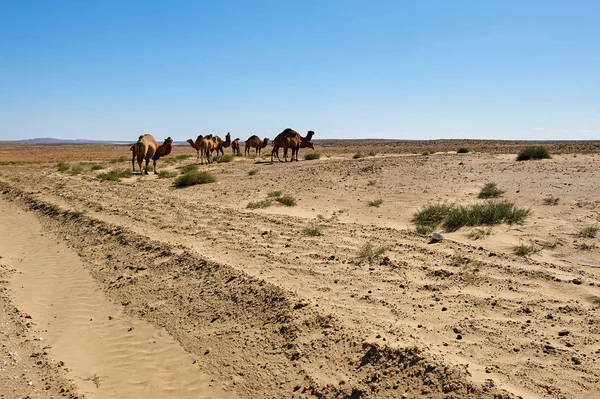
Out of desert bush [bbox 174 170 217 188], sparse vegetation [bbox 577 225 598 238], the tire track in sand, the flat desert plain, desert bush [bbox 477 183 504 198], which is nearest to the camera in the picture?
the flat desert plain

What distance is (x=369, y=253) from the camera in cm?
800

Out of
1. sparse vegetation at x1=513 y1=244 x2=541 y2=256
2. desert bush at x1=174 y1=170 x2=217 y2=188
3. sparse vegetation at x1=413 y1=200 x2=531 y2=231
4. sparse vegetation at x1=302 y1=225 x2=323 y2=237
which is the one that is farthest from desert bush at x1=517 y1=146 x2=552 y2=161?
sparse vegetation at x1=513 y1=244 x2=541 y2=256

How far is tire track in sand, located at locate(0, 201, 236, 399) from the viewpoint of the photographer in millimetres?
5312

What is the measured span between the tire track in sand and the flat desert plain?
26 millimetres

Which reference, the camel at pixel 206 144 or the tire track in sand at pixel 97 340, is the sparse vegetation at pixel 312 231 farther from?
the camel at pixel 206 144

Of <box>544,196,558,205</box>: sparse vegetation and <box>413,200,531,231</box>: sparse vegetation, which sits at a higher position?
<box>544,196,558,205</box>: sparse vegetation

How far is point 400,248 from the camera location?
331 inches

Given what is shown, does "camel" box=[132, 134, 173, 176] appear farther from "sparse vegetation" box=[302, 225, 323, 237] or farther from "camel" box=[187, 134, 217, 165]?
"sparse vegetation" box=[302, 225, 323, 237]

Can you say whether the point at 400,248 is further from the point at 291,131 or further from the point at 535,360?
the point at 291,131

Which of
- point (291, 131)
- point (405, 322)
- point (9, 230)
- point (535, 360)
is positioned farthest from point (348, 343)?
point (291, 131)

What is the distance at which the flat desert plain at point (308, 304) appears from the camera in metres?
4.88

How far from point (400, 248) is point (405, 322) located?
2.86 m

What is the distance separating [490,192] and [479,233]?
4116 millimetres

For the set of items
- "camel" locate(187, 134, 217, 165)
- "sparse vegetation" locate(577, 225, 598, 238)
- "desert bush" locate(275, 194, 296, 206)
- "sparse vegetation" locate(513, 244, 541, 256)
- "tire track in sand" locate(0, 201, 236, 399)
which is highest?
"camel" locate(187, 134, 217, 165)
